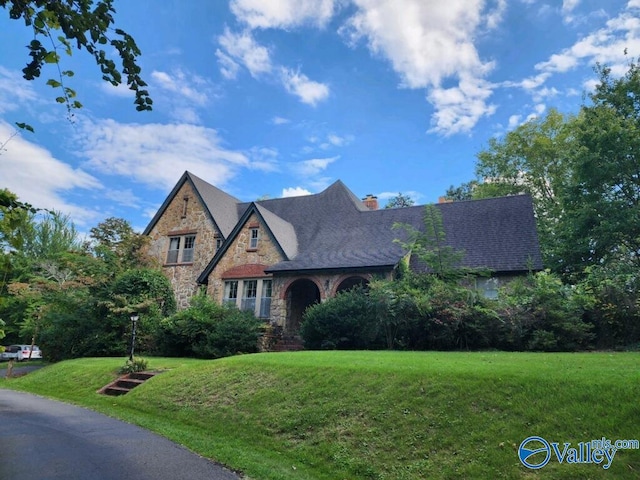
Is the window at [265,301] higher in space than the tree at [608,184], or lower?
lower

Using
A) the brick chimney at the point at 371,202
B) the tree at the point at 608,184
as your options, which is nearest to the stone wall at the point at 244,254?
the brick chimney at the point at 371,202

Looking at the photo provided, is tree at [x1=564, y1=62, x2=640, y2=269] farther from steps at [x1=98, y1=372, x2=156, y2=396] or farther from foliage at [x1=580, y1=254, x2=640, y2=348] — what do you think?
steps at [x1=98, y1=372, x2=156, y2=396]

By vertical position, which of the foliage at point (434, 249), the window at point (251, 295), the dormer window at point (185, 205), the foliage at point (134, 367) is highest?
the dormer window at point (185, 205)

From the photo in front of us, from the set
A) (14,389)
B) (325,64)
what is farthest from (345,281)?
(14,389)

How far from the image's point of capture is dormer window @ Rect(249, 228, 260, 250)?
21.6 m

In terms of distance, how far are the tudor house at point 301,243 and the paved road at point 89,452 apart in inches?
438

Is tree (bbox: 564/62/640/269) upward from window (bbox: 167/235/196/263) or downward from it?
upward

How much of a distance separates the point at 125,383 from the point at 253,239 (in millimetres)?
10443

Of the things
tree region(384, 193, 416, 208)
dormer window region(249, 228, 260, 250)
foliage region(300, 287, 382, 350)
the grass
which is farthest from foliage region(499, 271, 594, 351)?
tree region(384, 193, 416, 208)

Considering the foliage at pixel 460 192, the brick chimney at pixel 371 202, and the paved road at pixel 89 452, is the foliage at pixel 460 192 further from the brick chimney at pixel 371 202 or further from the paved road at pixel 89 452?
the paved road at pixel 89 452

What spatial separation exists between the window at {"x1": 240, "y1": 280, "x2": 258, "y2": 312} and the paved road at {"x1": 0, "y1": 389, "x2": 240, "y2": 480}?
11361 mm

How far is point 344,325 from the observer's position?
593 inches

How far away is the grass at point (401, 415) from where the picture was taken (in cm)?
557

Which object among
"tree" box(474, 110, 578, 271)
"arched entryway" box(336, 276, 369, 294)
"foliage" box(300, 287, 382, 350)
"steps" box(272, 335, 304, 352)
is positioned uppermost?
"tree" box(474, 110, 578, 271)
